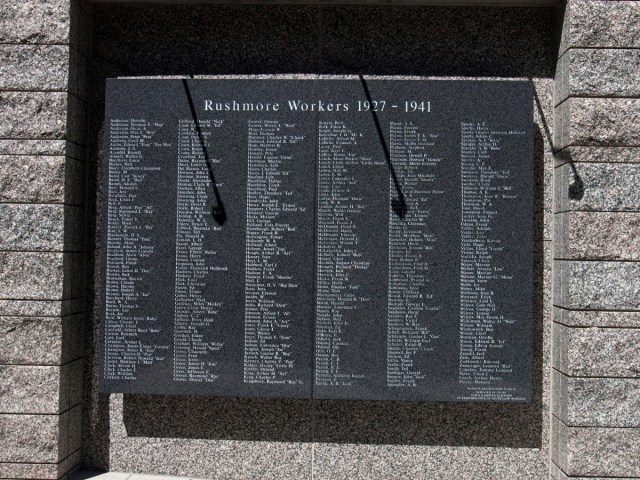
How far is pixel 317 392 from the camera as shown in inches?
174

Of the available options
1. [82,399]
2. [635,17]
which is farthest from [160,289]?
[635,17]

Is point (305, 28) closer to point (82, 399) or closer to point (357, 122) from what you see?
point (357, 122)

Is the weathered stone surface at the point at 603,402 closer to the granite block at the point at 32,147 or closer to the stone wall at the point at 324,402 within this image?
the stone wall at the point at 324,402

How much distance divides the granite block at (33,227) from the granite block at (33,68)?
940 mm

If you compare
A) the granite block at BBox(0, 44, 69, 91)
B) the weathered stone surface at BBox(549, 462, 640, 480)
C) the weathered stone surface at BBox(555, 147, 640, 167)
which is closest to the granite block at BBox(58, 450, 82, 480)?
the granite block at BBox(0, 44, 69, 91)

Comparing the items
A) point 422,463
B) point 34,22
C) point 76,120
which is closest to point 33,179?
point 76,120

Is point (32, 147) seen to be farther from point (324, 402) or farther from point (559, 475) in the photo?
point (559, 475)

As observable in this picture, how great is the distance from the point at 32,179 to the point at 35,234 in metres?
0.43

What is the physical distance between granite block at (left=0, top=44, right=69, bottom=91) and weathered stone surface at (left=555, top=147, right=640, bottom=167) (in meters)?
3.94

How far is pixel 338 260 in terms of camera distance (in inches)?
175

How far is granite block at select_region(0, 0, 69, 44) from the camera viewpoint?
14.4 feet

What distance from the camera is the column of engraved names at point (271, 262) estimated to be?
14.6ft

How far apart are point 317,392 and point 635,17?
3716mm

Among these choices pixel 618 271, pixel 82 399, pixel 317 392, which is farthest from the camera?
pixel 82 399
